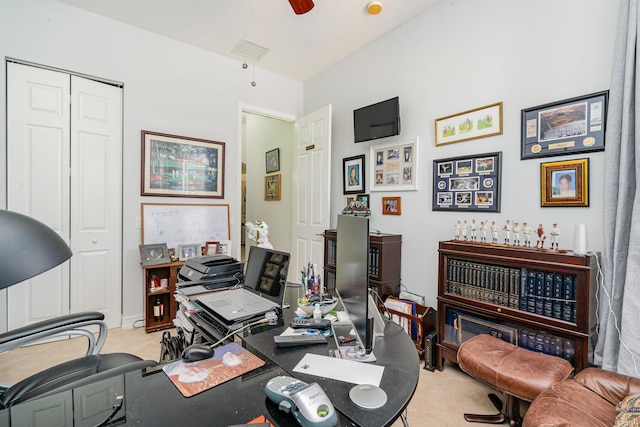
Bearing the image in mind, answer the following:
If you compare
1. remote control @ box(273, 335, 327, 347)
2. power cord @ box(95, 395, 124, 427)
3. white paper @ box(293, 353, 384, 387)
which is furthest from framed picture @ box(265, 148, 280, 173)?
power cord @ box(95, 395, 124, 427)

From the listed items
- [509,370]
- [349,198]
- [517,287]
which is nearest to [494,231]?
[517,287]

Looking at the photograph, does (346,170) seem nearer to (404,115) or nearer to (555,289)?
(404,115)

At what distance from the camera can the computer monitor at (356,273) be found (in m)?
0.94

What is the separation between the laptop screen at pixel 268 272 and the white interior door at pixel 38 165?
7.23 feet

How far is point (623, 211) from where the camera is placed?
5.13ft

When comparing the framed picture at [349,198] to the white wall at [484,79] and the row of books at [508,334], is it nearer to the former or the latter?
the white wall at [484,79]

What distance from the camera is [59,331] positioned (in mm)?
1344

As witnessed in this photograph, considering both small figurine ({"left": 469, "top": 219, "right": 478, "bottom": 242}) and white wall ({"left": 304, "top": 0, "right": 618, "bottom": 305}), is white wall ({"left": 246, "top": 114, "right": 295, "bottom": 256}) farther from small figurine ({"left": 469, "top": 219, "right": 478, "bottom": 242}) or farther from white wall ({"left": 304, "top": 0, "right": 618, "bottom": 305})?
small figurine ({"left": 469, "top": 219, "right": 478, "bottom": 242})

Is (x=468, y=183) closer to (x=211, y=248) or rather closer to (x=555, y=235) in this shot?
(x=555, y=235)

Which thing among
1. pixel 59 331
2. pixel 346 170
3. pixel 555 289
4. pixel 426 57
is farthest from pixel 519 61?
pixel 59 331

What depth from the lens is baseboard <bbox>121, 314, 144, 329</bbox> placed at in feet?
9.61

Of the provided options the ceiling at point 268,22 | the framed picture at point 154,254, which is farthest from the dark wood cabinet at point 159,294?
the ceiling at point 268,22

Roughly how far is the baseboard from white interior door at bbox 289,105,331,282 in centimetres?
184

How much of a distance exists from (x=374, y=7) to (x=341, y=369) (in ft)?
9.28
